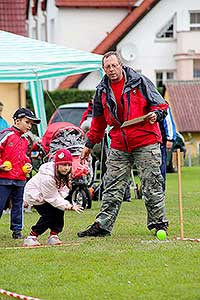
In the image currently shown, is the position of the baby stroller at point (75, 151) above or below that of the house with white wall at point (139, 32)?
below

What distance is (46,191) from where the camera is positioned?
40.9ft

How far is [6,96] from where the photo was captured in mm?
31250

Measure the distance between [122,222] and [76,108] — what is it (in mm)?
13595

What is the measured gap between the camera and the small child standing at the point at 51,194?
12.3 metres

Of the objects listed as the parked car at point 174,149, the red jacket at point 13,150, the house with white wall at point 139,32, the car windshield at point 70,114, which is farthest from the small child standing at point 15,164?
the house with white wall at point 139,32

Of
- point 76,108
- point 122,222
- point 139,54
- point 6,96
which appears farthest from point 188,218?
point 139,54

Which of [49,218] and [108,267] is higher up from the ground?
[49,218]

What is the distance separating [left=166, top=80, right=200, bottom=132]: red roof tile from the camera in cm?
4200

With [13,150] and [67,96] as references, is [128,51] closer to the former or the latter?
[67,96]

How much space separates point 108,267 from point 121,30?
3892cm

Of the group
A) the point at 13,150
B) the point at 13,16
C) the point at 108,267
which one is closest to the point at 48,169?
the point at 13,150

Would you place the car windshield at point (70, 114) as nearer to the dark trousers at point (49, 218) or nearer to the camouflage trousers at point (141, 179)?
the camouflage trousers at point (141, 179)

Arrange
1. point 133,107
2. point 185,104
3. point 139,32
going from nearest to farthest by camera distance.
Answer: point 133,107 < point 185,104 < point 139,32

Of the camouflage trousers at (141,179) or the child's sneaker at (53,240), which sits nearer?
the child's sneaker at (53,240)
